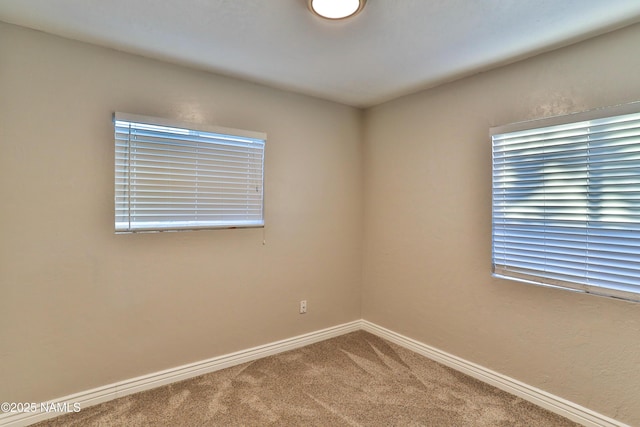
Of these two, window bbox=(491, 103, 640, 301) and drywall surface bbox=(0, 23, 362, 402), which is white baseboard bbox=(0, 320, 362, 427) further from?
window bbox=(491, 103, 640, 301)

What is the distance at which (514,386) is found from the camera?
87.4 inches

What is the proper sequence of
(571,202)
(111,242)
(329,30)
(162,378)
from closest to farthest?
1. (329,30)
2. (571,202)
3. (111,242)
4. (162,378)

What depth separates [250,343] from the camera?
2707 millimetres

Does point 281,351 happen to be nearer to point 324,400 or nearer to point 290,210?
point 324,400

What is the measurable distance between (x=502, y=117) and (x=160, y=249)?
259 centimetres

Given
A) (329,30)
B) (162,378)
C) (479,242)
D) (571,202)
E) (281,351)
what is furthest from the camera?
(281,351)

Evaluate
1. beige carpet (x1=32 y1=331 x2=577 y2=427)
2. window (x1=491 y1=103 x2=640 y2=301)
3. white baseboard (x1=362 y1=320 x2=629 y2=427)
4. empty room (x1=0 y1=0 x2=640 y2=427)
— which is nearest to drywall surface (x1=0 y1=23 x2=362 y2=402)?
empty room (x1=0 y1=0 x2=640 y2=427)

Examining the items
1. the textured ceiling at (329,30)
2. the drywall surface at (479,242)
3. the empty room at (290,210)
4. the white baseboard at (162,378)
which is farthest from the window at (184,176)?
the drywall surface at (479,242)

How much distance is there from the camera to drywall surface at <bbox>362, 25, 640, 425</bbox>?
185 cm

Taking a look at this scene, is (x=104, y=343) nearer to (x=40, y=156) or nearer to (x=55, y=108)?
(x=40, y=156)

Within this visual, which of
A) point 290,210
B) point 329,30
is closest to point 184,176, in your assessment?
point 290,210

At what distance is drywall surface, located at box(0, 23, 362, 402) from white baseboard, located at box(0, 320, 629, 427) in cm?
6

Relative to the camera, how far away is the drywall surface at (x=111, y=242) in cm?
187

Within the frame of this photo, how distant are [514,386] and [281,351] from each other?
178 cm
